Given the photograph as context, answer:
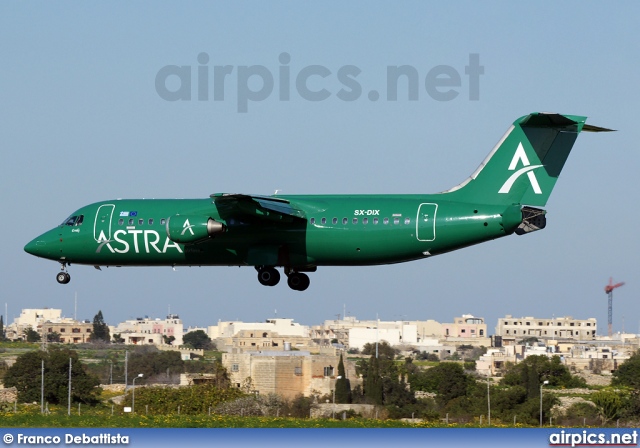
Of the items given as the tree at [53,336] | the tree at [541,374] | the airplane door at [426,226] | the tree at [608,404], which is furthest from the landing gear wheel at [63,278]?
the tree at [53,336]

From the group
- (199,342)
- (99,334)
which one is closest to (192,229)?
(99,334)

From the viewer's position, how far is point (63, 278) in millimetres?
45250

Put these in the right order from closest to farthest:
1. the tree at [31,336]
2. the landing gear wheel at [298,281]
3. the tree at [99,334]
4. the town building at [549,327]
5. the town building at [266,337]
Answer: the landing gear wheel at [298,281] → the town building at [266,337] → the tree at [99,334] → the tree at [31,336] → the town building at [549,327]

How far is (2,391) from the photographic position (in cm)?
6006

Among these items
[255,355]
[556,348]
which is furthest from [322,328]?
[255,355]

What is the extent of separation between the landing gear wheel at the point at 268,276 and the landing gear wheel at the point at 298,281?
81cm

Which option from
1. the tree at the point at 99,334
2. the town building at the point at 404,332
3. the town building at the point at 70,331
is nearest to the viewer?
the tree at the point at 99,334

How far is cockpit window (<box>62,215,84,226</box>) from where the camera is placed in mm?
44344

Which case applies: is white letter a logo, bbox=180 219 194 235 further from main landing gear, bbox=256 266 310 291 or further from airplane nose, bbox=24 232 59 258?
airplane nose, bbox=24 232 59 258

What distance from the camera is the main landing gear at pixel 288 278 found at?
43188 mm

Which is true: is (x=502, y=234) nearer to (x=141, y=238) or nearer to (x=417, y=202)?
(x=417, y=202)

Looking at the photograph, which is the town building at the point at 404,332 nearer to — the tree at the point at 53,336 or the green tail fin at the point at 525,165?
the tree at the point at 53,336

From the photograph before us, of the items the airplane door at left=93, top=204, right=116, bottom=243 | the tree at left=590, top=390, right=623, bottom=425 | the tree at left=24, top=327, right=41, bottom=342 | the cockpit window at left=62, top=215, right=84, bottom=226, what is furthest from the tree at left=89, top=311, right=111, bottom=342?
the airplane door at left=93, top=204, right=116, bottom=243

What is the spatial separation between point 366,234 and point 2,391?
26.9 m
